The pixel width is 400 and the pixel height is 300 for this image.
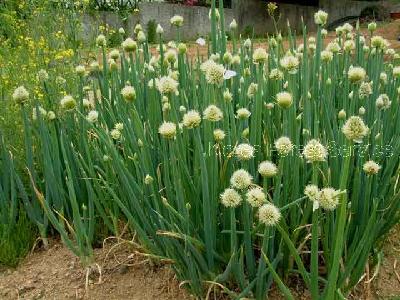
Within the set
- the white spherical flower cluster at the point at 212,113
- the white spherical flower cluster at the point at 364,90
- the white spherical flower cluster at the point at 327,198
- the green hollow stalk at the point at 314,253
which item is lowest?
the green hollow stalk at the point at 314,253

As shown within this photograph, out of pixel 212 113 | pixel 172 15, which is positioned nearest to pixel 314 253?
pixel 212 113

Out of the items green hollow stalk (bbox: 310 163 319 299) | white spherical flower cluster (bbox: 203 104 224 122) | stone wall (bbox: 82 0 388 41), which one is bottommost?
stone wall (bbox: 82 0 388 41)

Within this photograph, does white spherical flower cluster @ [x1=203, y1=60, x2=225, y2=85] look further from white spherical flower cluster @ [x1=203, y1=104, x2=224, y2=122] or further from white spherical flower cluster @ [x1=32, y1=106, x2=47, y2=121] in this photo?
white spherical flower cluster @ [x1=32, y1=106, x2=47, y2=121]

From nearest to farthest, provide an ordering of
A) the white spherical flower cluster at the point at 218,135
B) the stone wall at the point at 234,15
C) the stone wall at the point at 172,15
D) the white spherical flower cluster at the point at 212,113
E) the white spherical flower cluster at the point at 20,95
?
the white spherical flower cluster at the point at 212,113, the white spherical flower cluster at the point at 218,135, the white spherical flower cluster at the point at 20,95, the stone wall at the point at 234,15, the stone wall at the point at 172,15

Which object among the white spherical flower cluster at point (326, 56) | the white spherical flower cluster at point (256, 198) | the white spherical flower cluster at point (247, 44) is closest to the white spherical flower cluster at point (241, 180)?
the white spherical flower cluster at point (256, 198)

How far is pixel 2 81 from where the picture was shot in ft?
9.37

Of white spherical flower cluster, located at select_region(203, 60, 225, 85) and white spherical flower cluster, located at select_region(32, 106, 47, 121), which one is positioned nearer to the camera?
white spherical flower cluster, located at select_region(203, 60, 225, 85)

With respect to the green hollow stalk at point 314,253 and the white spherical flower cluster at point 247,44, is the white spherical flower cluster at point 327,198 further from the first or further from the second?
the white spherical flower cluster at point 247,44

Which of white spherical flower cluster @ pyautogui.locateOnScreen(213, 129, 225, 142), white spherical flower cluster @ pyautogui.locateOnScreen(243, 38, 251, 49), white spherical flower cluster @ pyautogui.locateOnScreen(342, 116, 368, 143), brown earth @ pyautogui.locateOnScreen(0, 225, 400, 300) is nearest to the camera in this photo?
white spherical flower cluster @ pyautogui.locateOnScreen(342, 116, 368, 143)

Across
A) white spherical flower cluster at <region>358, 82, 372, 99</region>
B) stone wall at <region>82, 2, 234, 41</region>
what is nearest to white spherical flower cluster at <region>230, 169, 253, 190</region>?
white spherical flower cluster at <region>358, 82, 372, 99</region>

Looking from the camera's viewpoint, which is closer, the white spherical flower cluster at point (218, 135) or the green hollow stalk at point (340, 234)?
the green hollow stalk at point (340, 234)

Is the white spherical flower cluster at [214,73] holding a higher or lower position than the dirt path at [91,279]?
higher

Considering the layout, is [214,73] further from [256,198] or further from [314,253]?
[314,253]

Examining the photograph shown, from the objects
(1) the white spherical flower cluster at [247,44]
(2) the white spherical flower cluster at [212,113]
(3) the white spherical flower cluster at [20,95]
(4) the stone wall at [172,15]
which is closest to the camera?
(2) the white spherical flower cluster at [212,113]
